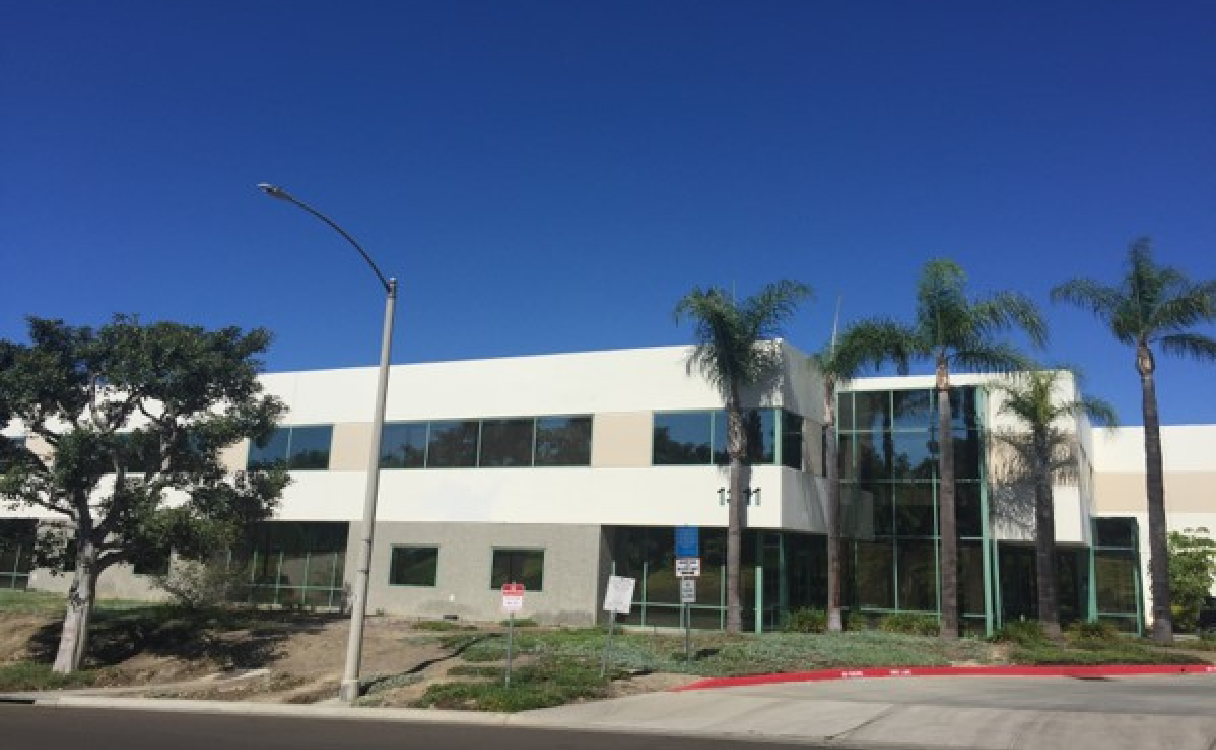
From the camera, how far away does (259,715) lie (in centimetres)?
1641

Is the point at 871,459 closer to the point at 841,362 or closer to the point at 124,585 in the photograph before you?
the point at 841,362

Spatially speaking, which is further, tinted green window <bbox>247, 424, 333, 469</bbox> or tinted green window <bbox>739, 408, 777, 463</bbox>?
tinted green window <bbox>247, 424, 333, 469</bbox>

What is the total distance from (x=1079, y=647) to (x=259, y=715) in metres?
21.0

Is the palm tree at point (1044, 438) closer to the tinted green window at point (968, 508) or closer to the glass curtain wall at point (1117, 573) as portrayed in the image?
the tinted green window at point (968, 508)

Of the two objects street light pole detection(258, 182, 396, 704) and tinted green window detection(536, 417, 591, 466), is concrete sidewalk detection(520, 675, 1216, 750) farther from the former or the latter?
tinted green window detection(536, 417, 591, 466)

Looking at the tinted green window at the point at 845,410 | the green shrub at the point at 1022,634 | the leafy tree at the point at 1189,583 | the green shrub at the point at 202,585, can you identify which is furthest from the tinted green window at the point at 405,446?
the leafy tree at the point at 1189,583

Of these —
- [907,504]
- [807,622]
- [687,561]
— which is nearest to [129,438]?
[687,561]

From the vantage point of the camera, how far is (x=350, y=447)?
3306 cm

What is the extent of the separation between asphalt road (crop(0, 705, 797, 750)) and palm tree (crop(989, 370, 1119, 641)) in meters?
19.0

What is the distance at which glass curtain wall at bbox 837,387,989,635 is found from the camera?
1194 inches

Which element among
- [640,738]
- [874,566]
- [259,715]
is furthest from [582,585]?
[640,738]

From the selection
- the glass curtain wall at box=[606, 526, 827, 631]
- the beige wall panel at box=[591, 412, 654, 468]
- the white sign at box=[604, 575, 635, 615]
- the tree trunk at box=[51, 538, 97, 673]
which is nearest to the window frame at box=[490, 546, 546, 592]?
the glass curtain wall at box=[606, 526, 827, 631]

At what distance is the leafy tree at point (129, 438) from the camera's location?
22656mm

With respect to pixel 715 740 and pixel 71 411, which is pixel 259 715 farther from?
pixel 71 411
